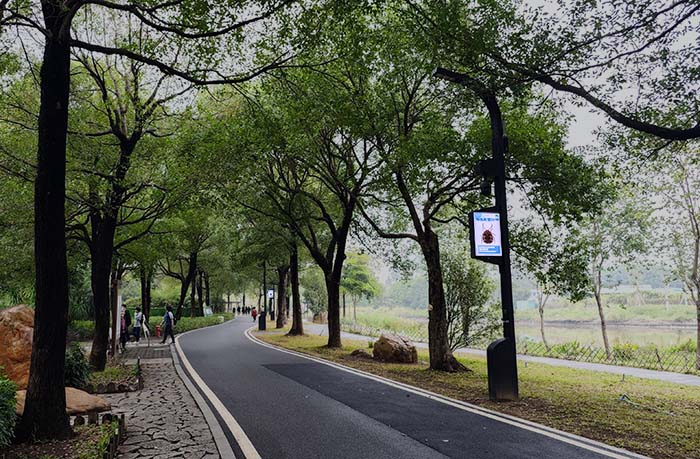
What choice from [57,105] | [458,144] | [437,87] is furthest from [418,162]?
[57,105]

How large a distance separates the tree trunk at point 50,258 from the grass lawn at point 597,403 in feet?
21.6

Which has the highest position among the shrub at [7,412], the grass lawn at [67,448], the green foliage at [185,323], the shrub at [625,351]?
the shrub at [7,412]

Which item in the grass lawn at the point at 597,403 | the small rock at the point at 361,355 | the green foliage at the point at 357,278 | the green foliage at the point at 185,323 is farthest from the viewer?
the green foliage at the point at 357,278

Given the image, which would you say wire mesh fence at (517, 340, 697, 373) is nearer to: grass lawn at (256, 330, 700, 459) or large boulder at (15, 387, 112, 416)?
grass lawn at (256, 330, 700, 459)

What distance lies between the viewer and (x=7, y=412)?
17.5 feet

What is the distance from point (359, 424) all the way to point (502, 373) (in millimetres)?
Result: 3161

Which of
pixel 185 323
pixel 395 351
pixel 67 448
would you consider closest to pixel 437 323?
pixel 395 351

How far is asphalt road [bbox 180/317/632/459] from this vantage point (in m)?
5.56

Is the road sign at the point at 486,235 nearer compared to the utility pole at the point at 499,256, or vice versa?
the utility pole at the point at 499,256

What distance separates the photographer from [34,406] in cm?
570

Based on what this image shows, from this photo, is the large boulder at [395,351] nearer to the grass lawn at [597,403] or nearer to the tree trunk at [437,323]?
the grass lawn at [597,403]

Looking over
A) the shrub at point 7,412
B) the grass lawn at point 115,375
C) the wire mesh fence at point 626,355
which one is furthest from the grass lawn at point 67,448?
the wire mesh fence at point 626,355

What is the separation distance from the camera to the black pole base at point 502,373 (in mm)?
8500

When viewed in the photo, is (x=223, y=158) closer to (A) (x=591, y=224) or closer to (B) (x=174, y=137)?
(B) (x=174, y=137)
